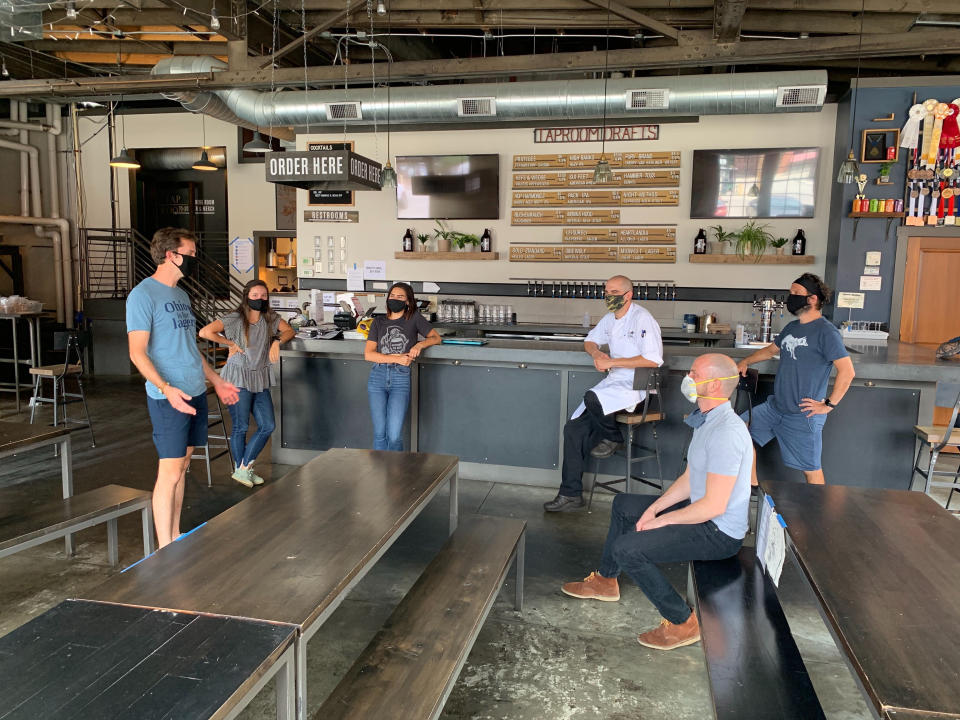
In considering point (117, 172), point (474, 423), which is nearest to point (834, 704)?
point (474, 423)

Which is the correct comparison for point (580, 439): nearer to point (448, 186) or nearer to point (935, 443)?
point (935, 443)

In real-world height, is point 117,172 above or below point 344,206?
above

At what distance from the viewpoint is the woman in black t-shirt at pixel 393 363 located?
16.3 feet

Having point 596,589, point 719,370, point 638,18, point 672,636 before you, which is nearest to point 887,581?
point 719,370

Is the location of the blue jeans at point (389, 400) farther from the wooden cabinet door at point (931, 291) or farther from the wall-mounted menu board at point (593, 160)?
the wooden cabinet door at point (931, 291)

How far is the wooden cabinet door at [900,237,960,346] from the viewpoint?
6941mm

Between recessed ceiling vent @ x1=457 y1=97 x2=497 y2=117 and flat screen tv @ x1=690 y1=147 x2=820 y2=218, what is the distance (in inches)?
92.3

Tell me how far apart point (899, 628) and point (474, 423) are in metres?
3.79

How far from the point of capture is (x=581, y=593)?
3.51 m

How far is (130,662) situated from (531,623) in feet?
6.70

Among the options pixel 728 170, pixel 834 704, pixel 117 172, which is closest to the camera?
pixel 834 704

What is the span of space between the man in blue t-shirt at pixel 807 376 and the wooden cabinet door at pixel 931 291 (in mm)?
3604

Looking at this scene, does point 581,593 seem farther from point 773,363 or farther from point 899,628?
point 773,363

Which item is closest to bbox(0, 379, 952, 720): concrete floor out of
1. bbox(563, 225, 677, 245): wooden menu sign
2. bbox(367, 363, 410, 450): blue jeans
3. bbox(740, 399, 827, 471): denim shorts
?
bbox(367, 363, 410, 450): blue jeans
